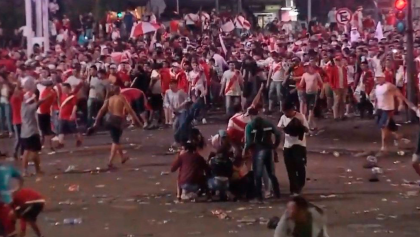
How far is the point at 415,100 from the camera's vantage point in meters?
23.2

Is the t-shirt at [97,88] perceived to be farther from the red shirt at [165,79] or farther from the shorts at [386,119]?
the shorts at [386,119]

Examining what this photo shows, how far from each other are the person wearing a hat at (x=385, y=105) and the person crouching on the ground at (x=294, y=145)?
4.92 m

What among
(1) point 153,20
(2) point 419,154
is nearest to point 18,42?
(1) point 153,20

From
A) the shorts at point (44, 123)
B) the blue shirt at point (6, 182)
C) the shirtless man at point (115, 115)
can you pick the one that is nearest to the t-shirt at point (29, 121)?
the shirtless man at point (115, 115)

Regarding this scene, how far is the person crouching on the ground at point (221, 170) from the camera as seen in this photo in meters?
14.1

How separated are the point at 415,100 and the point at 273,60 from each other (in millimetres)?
4437

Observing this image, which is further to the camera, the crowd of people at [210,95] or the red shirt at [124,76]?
the red shirt at [124,76]

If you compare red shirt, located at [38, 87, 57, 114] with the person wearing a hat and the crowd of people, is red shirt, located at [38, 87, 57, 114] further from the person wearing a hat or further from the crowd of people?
the person wearing a hat

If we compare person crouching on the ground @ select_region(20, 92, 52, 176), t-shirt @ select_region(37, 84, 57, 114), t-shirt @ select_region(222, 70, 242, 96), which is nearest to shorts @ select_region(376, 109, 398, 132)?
t-shirt @ select_region(222, 70, 242, 96)

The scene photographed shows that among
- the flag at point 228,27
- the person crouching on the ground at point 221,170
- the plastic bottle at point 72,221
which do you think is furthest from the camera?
the flag at point 228,27

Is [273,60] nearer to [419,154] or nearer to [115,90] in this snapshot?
[115,90]

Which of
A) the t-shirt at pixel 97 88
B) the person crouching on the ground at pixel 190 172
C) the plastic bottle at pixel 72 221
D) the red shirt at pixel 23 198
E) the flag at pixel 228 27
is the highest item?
the flag at pixel 228 27

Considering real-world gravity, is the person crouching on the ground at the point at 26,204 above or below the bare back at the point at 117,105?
below

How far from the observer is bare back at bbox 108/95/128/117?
17.6 m
